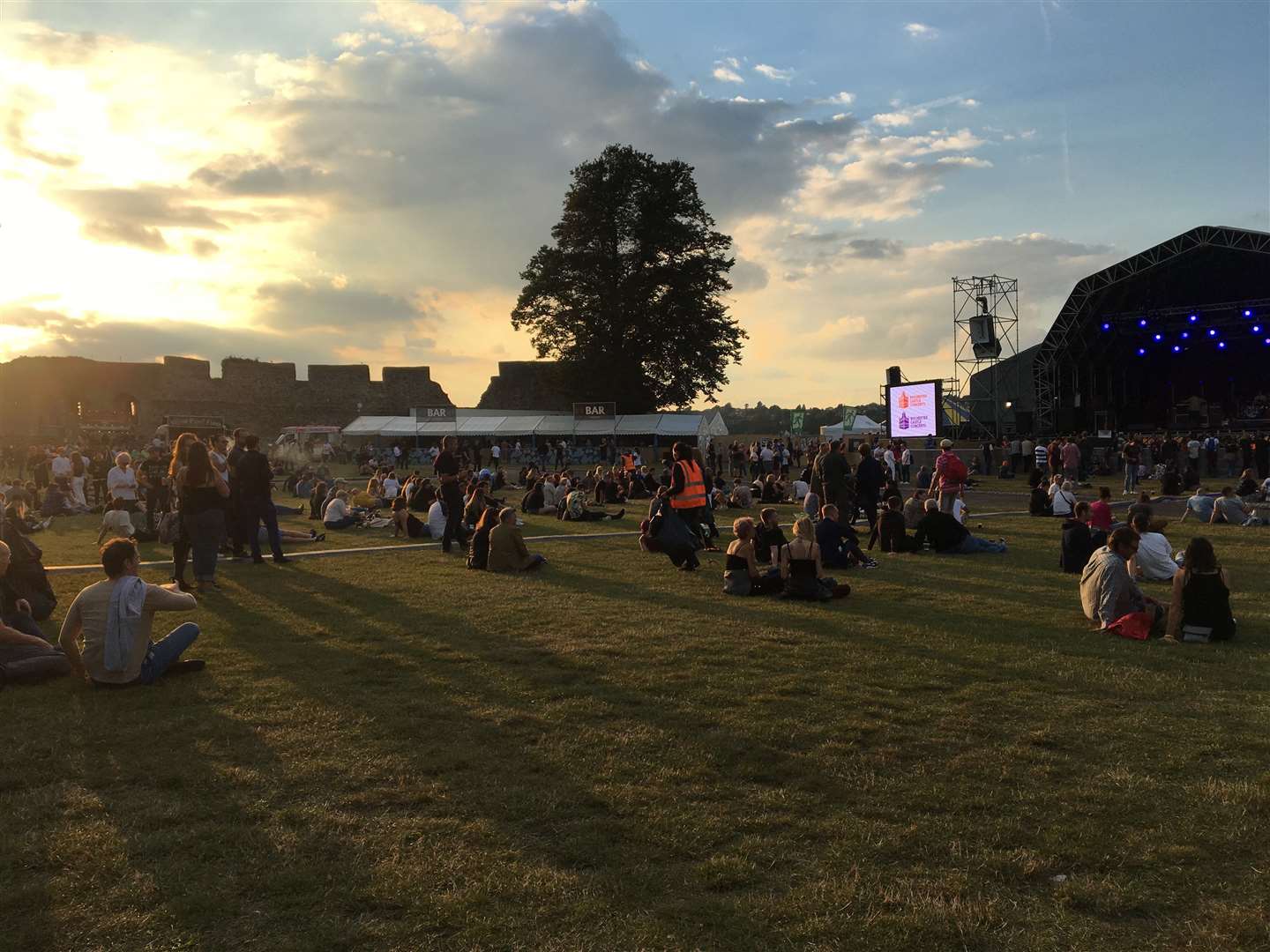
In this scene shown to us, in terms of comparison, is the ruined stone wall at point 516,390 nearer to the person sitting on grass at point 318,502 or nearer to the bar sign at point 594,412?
the bar sign at point 594,412

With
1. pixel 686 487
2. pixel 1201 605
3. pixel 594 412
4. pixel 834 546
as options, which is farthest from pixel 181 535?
pixel 594 412

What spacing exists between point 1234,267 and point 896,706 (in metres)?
33.5

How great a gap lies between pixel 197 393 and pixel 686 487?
1813 inches

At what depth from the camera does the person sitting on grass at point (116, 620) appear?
569 centimetres

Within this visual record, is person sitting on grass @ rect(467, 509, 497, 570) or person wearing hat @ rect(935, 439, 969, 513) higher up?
person wearing hat @ rect(935, 439, 969, 513)

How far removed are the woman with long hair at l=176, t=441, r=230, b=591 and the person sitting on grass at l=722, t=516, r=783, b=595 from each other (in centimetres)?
540

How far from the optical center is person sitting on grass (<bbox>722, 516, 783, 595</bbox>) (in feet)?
30.5

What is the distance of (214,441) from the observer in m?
13.4

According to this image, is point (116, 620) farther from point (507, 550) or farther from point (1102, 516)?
point (1102, 516)

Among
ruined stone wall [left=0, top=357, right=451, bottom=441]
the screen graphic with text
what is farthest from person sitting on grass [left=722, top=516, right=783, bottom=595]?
ruined stone wall [left=0, top=357, right=451, bottom=441]

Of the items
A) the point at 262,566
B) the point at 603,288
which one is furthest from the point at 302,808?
the point at 603,288

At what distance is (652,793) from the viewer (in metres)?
4.07

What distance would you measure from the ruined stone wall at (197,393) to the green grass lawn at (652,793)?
4659cm

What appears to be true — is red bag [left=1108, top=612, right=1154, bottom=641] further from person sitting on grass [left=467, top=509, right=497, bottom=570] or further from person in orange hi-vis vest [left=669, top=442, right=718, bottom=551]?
person sitting on grass [left=467, top=509, right=497, bottom=570]
